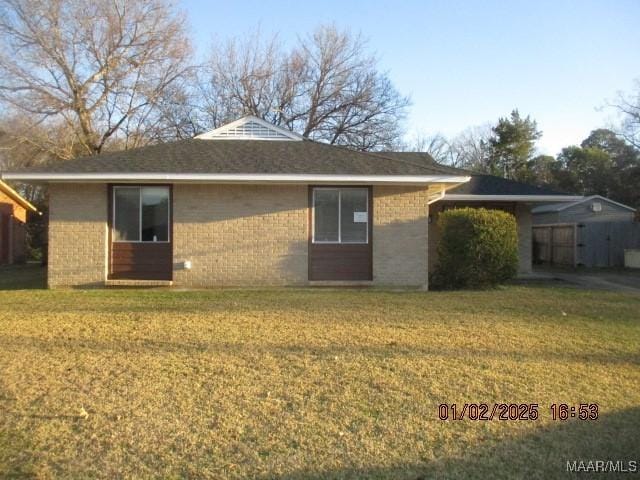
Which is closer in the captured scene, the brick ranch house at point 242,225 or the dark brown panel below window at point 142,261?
the brick ranch house at point 242,225

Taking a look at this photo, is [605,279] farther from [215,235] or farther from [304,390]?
[304,390]

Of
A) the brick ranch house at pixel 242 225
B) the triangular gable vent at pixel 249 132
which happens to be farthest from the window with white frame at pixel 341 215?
the triangular gable vent at pixel 249 132

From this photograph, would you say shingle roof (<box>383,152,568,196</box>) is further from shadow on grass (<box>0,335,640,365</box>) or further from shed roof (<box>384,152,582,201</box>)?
shadow on grass (<box>0,335,640,365</box>)

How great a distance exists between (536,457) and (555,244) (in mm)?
21564

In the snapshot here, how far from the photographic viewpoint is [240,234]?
1292cm

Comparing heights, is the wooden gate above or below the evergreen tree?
below

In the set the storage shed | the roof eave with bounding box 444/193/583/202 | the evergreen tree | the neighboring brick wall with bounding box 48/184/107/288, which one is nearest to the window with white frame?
the roof eave with bounding box 444/193/583/202

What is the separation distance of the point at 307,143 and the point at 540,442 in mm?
11712

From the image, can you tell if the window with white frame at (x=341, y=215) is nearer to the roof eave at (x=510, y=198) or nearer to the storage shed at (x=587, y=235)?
the roof eave at (x=510, y=198)

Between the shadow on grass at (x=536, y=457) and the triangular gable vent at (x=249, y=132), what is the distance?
40.0 feet

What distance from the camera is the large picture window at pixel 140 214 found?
13.0 meters

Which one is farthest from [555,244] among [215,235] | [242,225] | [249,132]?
[215,235]

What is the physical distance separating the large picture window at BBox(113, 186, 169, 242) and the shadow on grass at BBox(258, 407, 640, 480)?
10.2m

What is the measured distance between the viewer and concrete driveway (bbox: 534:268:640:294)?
561 inches
